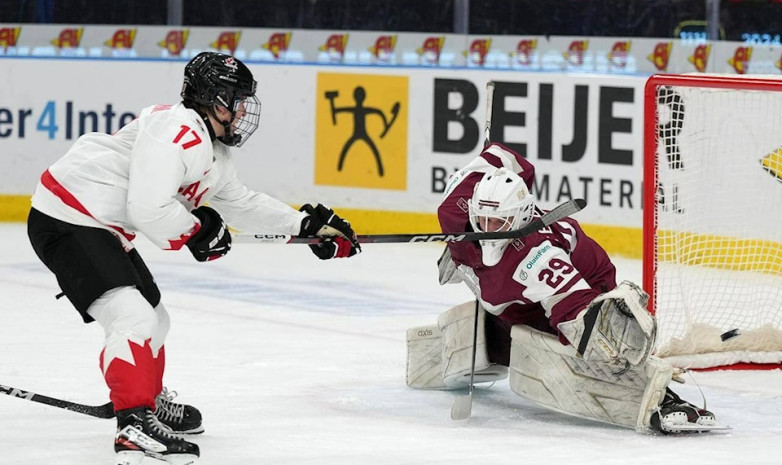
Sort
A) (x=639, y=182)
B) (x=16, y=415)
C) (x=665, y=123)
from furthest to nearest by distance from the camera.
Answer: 1. (x=639, y=182)
2. (x=665, y=123)
3. (x=16, y=415)

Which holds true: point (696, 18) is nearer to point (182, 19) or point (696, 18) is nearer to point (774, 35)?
point (774, 35)

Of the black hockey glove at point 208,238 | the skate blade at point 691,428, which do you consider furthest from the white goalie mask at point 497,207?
the black hockey glove at point 208,238

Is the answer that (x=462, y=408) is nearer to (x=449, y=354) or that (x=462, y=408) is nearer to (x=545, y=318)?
(x=449, y=354)

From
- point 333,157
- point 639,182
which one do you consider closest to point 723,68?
point 639,182

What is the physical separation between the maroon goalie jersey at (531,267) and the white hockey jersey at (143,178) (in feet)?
2.25

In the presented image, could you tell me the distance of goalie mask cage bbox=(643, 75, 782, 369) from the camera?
176 inches

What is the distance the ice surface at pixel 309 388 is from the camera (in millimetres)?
3373

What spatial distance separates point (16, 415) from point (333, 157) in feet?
11.8

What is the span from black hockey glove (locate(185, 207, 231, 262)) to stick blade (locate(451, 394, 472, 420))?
84cm

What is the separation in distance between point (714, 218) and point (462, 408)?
1781 millimetres

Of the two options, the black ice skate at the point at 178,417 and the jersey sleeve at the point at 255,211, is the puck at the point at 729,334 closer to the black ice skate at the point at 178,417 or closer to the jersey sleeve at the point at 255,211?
the jersey sleeve at the point at 255,211

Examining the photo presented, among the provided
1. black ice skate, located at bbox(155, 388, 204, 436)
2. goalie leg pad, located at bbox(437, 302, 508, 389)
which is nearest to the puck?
goalie leg pad, located at bbox(437, 302, 508, 389)

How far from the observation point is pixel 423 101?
274 inches

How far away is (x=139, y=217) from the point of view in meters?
3.13
